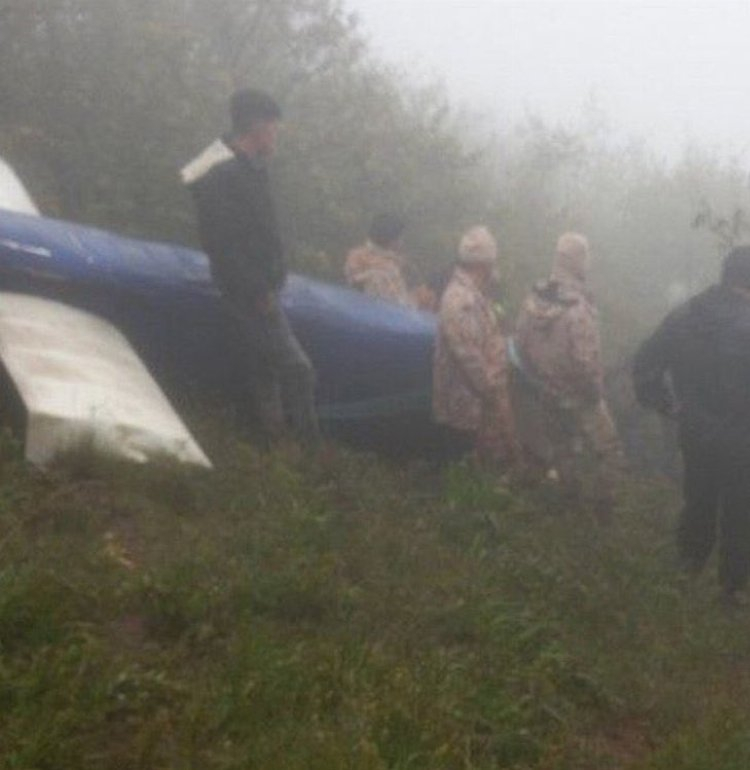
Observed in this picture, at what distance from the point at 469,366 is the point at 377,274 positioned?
2.09 meters

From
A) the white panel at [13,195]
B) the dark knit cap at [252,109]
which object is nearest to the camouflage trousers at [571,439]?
the dark knit cap at [252,109]

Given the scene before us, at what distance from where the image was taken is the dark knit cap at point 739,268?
7.50 m

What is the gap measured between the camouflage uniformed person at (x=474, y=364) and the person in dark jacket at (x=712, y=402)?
1259mm

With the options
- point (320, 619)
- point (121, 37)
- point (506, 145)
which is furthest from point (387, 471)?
point (506, 145)

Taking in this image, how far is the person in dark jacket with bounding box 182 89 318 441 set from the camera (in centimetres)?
782

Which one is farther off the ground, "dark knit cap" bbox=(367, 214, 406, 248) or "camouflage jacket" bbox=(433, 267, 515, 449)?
"dark knit cap" bbox=(367, 214, 406, 248)

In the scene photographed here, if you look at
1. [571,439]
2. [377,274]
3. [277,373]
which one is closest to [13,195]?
[277,373]

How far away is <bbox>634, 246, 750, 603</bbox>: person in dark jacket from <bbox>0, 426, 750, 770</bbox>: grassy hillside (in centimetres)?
39

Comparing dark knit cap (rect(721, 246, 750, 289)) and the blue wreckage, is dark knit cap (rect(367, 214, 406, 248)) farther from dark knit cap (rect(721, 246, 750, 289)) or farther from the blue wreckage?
dark knit cap (rect(721, 246, 750, 289))

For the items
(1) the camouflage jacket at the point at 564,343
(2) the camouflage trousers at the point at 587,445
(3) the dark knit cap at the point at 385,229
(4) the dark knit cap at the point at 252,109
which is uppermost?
(4) the dark knit cap at the point at 252,109

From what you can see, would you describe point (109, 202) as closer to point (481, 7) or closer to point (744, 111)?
point (744, 111)

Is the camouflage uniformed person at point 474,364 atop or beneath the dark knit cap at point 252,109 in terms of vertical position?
beneath

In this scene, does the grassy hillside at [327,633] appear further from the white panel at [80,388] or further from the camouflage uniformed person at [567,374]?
the camouflage uniformed person at [567,374]

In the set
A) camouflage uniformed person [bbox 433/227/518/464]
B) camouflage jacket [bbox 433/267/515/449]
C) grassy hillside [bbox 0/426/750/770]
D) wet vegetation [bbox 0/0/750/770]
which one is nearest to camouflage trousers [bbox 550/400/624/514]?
wet vegetation [bbox 0/0/750/770]
